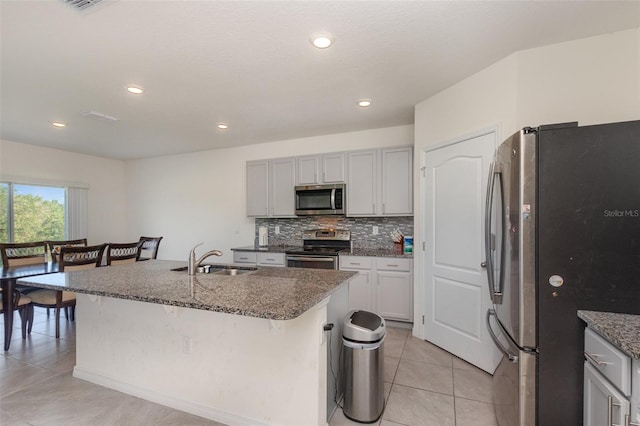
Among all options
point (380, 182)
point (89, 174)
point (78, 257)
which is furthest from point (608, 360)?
point (89, 174)

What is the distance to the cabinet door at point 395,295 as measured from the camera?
348cm

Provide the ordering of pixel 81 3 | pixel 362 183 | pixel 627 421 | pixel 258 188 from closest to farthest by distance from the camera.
Result: pixel 627 421 → pixel 81 3 → pixel 362 183 → pixel 258 188

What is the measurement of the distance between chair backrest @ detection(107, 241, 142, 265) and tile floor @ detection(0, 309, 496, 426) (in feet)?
3.65

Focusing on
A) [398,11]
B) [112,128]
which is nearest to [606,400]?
[398,11]

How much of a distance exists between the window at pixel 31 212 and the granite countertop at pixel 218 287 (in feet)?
12.3

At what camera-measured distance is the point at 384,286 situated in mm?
3582

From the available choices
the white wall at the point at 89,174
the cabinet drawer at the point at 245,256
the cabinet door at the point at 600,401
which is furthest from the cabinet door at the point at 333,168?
the white wall at the point at 89,174

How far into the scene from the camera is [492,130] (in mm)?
2414

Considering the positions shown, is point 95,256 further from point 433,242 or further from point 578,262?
point 578,262

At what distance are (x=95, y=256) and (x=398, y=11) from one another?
13.4ft

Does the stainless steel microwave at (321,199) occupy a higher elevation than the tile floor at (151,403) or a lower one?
higher

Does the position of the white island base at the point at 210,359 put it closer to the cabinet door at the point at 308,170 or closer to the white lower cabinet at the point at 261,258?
the white lower cabinet at the point at 261,258

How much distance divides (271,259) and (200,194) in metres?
2.26
